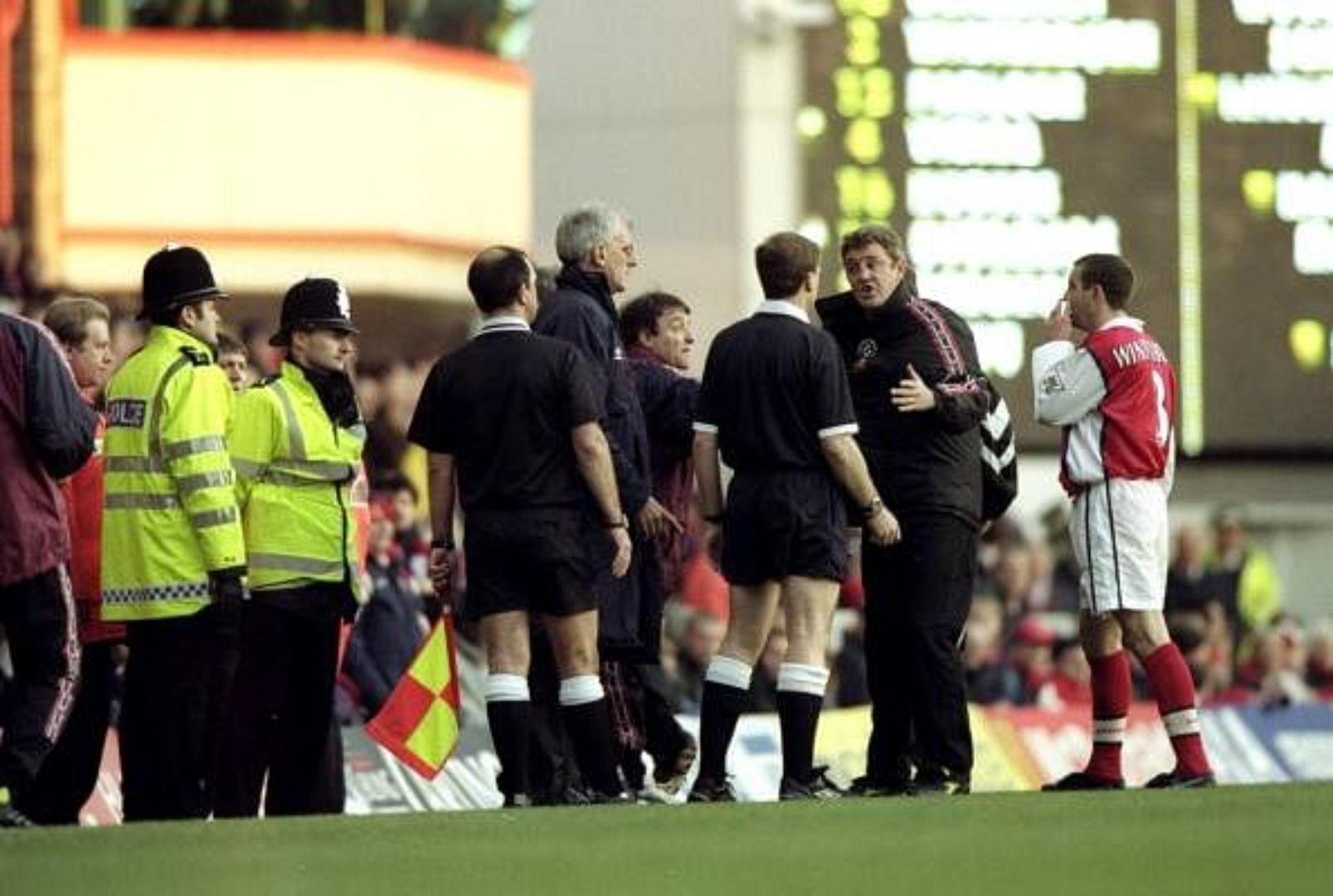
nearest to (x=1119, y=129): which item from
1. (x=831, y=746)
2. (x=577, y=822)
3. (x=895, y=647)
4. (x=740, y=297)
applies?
(x=740, y=297)

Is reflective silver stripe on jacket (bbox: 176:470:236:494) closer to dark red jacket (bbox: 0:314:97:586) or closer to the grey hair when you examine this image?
dark red jacket (bbox: 0:314:97:586)

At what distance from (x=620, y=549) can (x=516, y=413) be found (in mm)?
566

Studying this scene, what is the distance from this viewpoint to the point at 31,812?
50.7 ft

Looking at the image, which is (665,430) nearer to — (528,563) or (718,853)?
(528,563)

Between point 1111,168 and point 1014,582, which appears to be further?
point 1111,168

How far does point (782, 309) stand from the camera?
15.3 m

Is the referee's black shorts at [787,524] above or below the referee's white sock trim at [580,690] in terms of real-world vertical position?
above

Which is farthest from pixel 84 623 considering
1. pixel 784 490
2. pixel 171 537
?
pixel 784 490

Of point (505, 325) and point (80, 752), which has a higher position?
point (505, 325)

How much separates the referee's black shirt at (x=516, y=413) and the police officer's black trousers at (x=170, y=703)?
0.92m

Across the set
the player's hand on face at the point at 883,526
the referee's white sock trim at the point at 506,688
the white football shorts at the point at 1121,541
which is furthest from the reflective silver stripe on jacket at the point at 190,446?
the white football shorts at the point at 1121,541

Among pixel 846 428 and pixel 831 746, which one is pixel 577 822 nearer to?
pixel 846 428

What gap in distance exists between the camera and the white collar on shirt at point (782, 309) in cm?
1528

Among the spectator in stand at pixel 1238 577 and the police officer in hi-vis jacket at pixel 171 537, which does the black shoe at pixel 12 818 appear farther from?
the spectator in stand at pixel 1238 577
